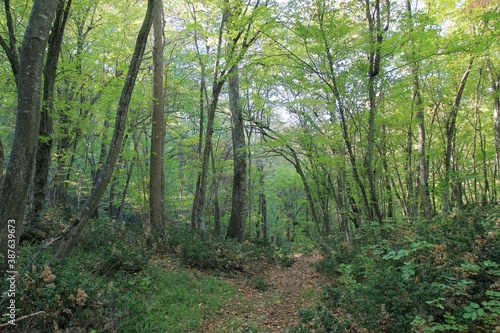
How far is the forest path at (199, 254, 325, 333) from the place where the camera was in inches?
195

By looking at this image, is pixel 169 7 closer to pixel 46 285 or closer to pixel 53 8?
pixel 53 8

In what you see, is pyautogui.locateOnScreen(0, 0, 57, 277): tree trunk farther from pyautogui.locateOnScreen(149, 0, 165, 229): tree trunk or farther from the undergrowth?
pyautogui.locateOnScreen(149, 0, 165, 229): tree trunk

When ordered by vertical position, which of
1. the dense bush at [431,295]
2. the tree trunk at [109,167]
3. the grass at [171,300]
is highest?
the tree trunk at [109,167]

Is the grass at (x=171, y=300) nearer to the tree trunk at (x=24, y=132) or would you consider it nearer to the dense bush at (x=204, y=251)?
the dense bush at (x=204, y=251)

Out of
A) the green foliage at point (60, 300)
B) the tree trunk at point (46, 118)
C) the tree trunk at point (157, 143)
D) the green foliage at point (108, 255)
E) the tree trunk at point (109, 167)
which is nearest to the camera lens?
the green foliage at point (60, 300)

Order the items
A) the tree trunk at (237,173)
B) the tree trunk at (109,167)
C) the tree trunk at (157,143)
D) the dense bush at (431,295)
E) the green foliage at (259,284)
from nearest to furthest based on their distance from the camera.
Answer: the dense bush at (431,295) < the tree trunk at (109,167) < the green foliage at (259,284) < the tree trunk at (157,143) < the tree trunk at (237,173)

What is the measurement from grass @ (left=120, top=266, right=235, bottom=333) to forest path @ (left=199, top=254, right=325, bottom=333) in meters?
0.28

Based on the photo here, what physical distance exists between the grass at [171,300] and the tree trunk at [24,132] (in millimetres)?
1796

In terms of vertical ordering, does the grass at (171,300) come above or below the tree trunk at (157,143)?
below

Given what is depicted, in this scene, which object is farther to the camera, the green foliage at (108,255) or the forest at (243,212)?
the green foliage at (108,255)

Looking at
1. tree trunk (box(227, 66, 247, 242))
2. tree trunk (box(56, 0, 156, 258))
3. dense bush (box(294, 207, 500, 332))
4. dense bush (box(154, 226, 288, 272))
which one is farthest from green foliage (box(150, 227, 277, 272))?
dense bush (box(294, 207, 500, 332))

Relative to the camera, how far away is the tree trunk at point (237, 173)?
37.6 ft

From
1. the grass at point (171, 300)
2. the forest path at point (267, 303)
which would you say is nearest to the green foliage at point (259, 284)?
the forest path at point (267, 303)

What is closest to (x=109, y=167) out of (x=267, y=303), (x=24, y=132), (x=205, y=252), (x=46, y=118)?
(x=24, y=132)
